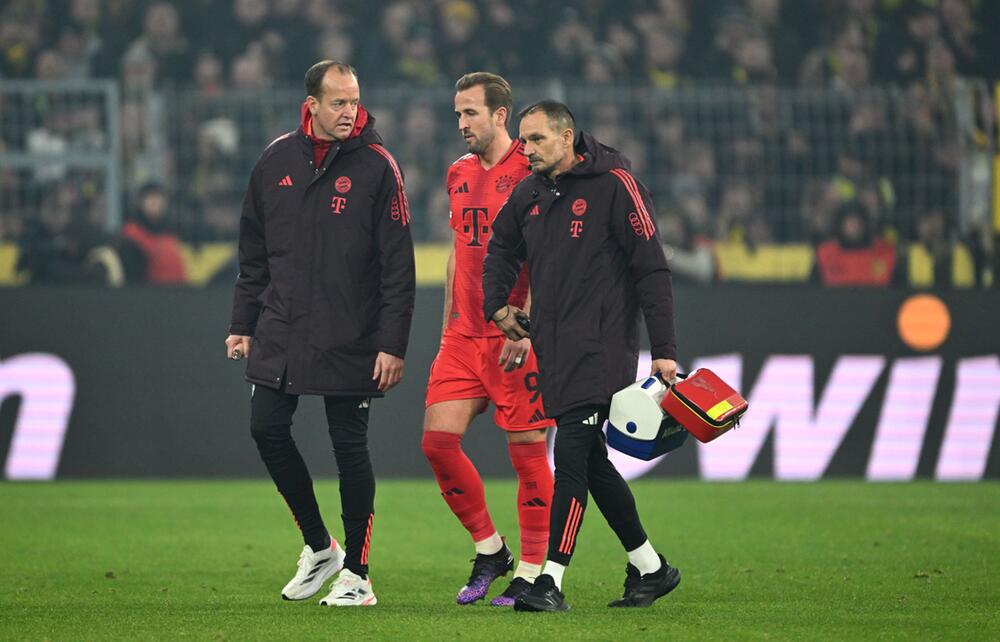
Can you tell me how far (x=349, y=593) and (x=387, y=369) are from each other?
3.01 ft

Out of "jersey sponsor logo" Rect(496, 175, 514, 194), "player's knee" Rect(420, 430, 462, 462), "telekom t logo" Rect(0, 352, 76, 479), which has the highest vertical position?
"jersey sponsor logo" Rect(496, 175, 514, 194)

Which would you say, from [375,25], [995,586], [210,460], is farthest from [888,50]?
[995,586]

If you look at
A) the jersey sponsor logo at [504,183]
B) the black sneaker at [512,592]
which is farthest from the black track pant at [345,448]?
the jersey sponsor logo at [504,183]

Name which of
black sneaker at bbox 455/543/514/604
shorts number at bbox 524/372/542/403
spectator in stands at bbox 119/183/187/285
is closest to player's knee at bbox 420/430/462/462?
shorts number at bbox 524/372/542/403

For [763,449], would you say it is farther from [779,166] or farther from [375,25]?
[375,25]

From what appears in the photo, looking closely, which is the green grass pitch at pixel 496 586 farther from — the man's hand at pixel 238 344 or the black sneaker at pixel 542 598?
the man's hand at pixel 238 344

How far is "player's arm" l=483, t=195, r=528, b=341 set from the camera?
686 cm

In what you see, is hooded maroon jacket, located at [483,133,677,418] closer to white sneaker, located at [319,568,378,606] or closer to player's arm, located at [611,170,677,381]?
player's arm, located at [611,170,677,381]

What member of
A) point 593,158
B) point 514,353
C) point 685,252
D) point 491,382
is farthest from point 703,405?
point 685,252

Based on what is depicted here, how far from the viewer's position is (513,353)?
23.2 ft

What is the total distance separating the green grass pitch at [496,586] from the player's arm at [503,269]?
3.85 ft

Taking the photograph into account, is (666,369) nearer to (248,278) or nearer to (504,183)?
(504,183)

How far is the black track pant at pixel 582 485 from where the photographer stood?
6.49 metres

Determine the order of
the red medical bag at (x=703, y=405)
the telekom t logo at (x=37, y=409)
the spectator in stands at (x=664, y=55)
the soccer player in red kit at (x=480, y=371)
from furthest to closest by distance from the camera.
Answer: the spectator in stands at (x=664, y=55) → the telekom t logo at (x=37, y=409) → the soccer player in red kit at (x=480, y=371) → the red medical bag at (x=703, y=405)
